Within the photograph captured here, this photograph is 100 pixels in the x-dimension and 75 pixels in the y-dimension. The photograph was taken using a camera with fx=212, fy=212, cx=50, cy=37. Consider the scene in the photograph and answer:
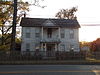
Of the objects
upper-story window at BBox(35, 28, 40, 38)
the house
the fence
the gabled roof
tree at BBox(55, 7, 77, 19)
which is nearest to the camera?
the fence

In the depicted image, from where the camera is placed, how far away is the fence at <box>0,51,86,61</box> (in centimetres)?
3044

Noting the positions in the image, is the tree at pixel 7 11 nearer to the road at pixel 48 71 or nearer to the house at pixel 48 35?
the house at pixel 48 35

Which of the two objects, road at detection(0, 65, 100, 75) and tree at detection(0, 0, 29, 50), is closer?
road at detection(0, 65, 100, 75)

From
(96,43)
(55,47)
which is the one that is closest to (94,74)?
(55,47)

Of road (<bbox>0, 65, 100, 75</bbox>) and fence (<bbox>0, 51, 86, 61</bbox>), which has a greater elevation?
fence (<bbox>0, 51, 86, 61</bbox>)

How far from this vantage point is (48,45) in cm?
4331

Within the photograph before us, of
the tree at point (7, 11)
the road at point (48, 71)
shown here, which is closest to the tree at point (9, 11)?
the tree at point (7, 11)

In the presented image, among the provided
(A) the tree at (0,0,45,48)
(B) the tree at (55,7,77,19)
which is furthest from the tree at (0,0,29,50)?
(B) the tree at (55,7,77,19)

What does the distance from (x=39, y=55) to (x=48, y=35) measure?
1114 centimetres

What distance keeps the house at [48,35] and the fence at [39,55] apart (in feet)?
24.6

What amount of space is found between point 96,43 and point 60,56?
23.4 meters

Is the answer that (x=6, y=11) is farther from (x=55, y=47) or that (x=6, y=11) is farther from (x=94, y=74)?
(x=94, y=74)

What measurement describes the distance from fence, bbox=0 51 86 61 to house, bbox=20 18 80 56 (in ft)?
24.6

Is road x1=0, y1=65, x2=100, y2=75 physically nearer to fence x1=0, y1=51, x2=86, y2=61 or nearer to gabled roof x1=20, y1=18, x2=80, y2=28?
fence x1=0, y1=51, x2=86, y2=61
